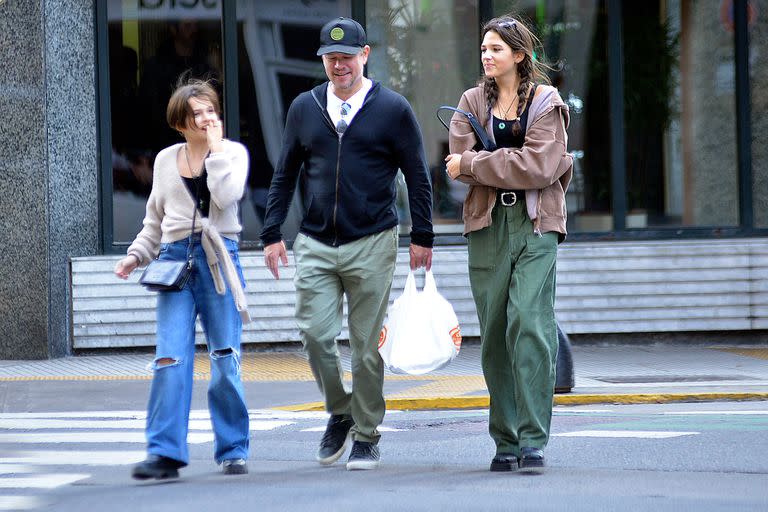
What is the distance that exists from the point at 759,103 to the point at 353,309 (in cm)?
810

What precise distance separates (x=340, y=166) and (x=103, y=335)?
6686mm

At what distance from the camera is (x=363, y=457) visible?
20.7 ft

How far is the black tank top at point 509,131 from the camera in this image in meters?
6.23

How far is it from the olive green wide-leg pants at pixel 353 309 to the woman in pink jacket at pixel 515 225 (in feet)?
1.44

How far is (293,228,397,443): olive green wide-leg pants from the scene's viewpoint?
6305 millimetres

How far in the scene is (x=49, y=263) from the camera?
1202cm

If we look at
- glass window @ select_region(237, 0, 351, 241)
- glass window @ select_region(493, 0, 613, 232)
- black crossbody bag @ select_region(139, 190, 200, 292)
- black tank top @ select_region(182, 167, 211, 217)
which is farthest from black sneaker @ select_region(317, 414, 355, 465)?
glass window @ select_region(493, 0, 613, 232)

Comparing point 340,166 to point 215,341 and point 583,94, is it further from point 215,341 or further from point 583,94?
point 583,94

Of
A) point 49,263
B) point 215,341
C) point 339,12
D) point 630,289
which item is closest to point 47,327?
point 49,263

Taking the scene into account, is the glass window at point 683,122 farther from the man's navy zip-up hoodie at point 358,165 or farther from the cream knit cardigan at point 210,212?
the cream knit cardigan at point 210,212

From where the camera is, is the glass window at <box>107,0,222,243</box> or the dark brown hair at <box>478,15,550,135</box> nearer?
the dark brown hair at <box>478,15,550,135</box>

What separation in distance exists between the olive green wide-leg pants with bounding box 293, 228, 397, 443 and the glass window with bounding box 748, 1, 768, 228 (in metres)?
7.88

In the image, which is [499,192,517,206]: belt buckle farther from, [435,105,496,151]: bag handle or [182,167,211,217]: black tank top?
[182,167,211,217]: black tank top

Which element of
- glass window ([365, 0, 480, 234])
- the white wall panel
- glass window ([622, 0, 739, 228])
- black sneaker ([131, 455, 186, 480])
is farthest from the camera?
glass window ([622, 0, 739, 228])
